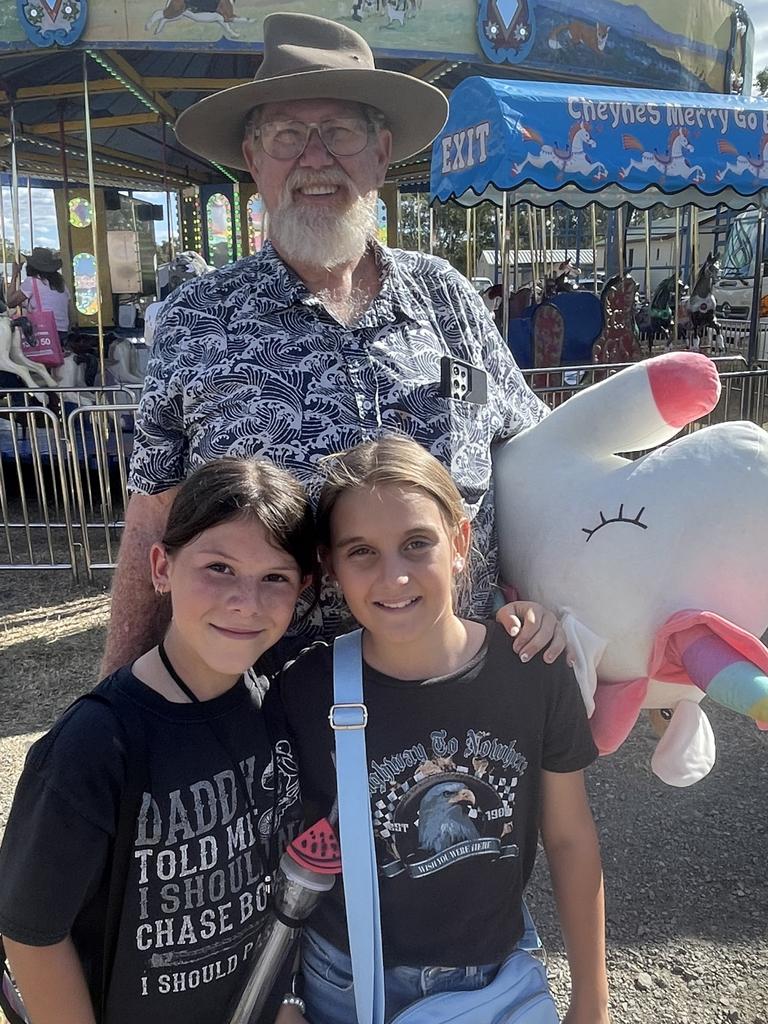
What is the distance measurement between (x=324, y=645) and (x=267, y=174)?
98cm

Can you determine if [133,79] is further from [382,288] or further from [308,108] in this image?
[382,288]

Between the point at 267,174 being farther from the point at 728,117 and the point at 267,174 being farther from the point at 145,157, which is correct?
the point at 145,157

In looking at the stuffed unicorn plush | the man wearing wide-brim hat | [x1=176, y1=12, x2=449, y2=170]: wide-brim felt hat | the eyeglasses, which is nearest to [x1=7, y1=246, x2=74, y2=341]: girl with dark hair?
[x1=176, y1=12, x2=449, y2=170]: wide-brim felt hat

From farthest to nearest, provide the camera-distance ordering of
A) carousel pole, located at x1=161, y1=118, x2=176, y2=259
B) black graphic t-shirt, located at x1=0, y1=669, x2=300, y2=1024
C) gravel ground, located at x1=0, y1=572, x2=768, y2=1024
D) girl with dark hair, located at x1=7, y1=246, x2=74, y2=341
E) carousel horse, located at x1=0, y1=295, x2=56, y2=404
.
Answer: carousel pole, located at x1=161, y1=118, x2=176, y2=259 → girl with dark hair, located at x1=7, y1=246, x2=74, y2=341 → carousel horse, located at x1=0, y1=295, x2=56, y2=404 → gravel ground, located at x1=0, y1=572, x2=768, y2=1024 → black graphic t-shirt, located at x1=0, y1=669, x2=300, y2=1024

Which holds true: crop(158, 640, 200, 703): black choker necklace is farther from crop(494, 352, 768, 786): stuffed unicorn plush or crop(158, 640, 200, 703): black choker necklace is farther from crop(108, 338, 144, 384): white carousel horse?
crop(108, 338, 144, 384): white carousel horse

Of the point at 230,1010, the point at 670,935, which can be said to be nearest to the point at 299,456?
the point at 230,1010

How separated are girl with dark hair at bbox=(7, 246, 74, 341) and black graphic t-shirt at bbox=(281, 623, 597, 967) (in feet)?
27.8

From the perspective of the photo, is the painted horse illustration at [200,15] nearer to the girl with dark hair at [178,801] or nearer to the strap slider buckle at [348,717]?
the girl with dark hair at [178,801]

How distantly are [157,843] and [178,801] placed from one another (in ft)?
0.20

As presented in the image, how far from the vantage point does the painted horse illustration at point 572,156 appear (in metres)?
5.70

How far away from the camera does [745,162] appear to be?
6.31 m

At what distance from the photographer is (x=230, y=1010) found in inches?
47.9

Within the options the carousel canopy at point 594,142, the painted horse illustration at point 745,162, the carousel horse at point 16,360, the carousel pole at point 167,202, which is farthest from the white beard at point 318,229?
the carousel pole at point 167,202

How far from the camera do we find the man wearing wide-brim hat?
4.90 feet
